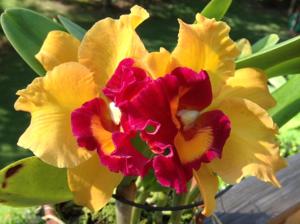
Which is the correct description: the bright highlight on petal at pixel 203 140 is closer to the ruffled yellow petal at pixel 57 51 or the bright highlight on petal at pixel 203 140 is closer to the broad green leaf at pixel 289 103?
the ruffled yellow petal at pixel 57 51

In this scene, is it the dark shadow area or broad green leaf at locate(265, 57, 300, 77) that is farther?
the dark shadow area

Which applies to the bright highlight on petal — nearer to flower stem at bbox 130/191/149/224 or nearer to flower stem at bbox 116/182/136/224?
flower stem at bbox 116/182/136/224

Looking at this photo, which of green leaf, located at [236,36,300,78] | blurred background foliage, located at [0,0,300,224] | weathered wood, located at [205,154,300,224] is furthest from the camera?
A: blurred background foliage, located at [0,0,300,224]

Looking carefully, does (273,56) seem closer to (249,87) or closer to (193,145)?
(249,87)

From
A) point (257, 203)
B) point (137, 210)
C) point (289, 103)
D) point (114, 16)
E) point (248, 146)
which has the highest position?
point (248, 146)

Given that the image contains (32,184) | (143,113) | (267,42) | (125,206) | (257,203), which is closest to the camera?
(143,113)

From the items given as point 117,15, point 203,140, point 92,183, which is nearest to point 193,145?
point 203,140

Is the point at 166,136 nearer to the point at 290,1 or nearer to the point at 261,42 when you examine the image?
the point at 261,42

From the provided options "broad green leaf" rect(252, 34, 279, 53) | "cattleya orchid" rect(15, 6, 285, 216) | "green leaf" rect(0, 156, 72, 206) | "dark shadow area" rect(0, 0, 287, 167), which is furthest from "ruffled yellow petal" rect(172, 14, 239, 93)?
"dark shadow area" rect(0, 0, 287, 167)
